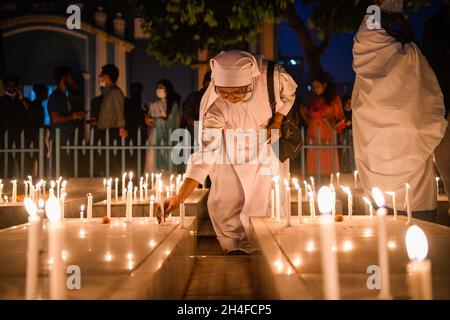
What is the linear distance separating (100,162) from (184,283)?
6.42m

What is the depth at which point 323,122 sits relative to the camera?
10.0m

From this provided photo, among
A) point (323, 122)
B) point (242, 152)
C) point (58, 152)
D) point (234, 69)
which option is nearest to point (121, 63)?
point (58, 152)

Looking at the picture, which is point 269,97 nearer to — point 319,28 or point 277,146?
point 277,146

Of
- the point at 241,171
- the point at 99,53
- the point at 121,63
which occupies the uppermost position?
the point at 99,53

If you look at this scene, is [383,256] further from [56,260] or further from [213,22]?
[213,22]

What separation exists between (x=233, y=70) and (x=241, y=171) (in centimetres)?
99

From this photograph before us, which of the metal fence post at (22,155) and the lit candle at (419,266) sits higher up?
the metal fence post at (22,155)

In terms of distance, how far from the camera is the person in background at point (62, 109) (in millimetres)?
10133

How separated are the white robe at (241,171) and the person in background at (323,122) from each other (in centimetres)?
439

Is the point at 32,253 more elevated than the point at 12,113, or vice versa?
the point at 12,113

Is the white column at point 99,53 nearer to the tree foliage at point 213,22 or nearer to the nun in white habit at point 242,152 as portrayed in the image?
the tree foliage at point 213,22

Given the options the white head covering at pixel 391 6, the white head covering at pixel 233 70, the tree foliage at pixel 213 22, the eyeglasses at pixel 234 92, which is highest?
the tree foliage at pixel 213 22

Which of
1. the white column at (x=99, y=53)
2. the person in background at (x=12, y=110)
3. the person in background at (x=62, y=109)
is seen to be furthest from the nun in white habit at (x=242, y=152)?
the white column at (x=99, y=53)

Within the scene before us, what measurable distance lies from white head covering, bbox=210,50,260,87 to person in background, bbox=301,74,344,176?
16.1 ft
